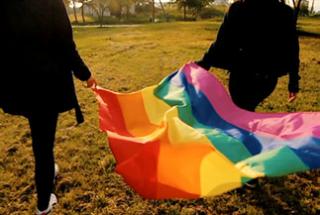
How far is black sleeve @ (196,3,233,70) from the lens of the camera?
15.5 ft

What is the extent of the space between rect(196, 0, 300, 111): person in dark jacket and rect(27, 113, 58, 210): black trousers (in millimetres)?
2128

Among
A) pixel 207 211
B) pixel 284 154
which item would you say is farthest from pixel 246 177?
pixel 207 211

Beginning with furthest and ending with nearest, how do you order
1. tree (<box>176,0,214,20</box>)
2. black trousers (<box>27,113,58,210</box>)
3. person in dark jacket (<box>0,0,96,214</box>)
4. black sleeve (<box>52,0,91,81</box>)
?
tree (<box>176,0,214,20</box>) < black trousers (<box>27,113,58,210</box>) < black sleeve (<box>52,0,91,81</box>) < person in dark jacket (<box>0,0,96,214</box>)

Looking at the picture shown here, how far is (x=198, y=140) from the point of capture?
4105 mm

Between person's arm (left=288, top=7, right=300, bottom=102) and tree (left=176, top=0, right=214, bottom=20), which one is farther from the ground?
person's arm (left=288, top=7, right=300, bottom=102)

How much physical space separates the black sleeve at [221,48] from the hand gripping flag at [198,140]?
260 millimetres

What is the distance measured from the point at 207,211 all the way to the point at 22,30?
110 inches

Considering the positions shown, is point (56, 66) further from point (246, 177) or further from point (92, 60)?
point (92, 60)

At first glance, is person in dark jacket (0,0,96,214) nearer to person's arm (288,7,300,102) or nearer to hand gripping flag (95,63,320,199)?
hand gripping flag (95,63,320,199)

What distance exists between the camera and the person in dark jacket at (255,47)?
4488 mm

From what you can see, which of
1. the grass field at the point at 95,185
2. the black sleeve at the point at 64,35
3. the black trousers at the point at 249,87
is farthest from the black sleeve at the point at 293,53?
the black sleeve at the point at 64,35

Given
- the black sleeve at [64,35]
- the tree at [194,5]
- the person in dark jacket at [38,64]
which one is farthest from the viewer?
the tree at [194,5]

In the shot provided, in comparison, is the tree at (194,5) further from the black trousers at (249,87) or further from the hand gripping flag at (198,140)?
the black trousers at (249,87)

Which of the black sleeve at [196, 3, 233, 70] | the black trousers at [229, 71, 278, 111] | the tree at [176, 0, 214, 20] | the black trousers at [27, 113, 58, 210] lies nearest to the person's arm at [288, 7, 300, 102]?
the black trousers at [229, 71, 278, 111]
